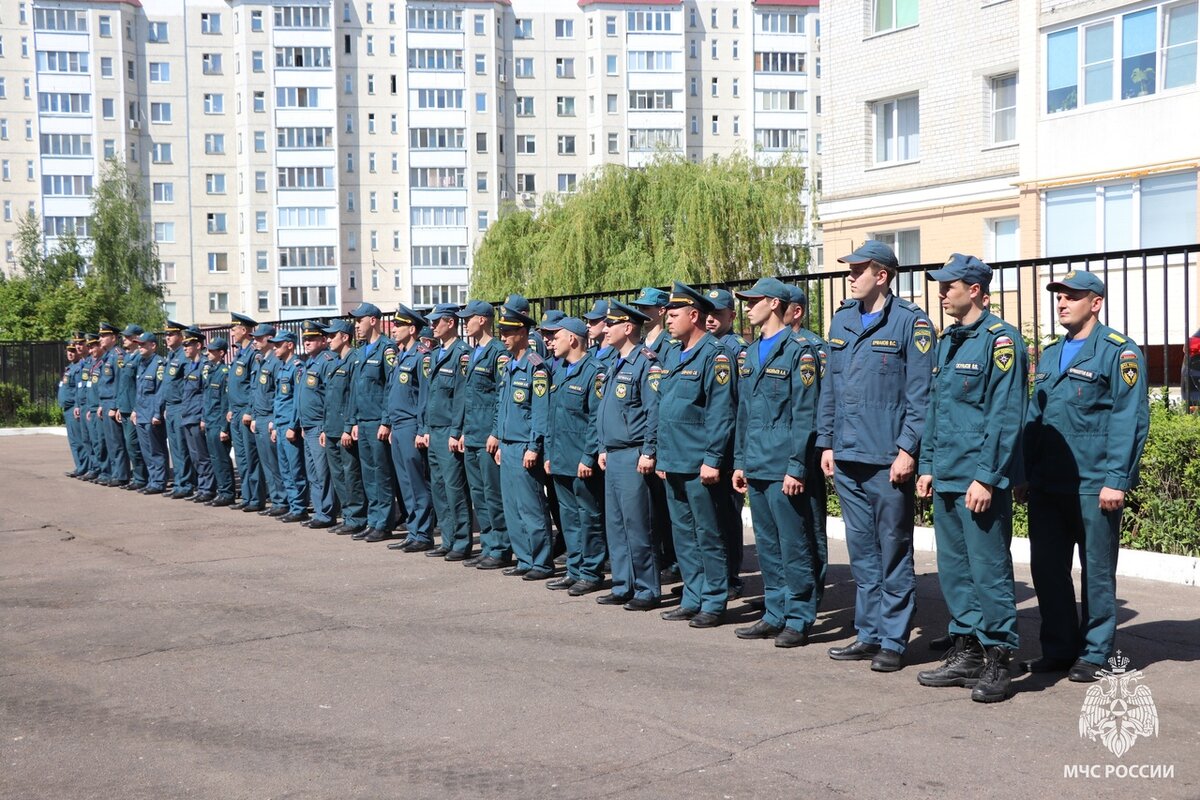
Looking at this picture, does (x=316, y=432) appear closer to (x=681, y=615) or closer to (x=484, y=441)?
(x=484, y=441)

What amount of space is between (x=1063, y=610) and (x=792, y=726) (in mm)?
1805

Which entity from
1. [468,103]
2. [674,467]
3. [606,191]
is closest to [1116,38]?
[606,191]

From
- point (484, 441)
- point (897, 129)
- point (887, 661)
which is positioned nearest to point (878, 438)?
point (887, 661)

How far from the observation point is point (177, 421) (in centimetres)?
1650

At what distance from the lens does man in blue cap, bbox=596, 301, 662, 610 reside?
8742 millimetres

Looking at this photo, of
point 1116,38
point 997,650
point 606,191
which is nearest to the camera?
point 997,650

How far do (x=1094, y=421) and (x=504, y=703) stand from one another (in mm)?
3280

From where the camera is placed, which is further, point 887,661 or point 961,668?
point 887,661

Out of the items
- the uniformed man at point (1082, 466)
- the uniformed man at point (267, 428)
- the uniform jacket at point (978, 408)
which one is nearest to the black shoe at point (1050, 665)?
the uniformed man at point (1082, 466)

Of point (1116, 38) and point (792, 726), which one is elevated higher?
point (1116, 38)

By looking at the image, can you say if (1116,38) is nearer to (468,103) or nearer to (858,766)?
(858,766)

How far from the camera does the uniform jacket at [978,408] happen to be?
632 centimetres

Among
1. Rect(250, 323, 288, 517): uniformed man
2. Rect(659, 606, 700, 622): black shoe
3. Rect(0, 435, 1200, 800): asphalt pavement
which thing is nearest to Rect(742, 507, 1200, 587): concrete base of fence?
Rect(0, 435, 1200, 800): asphalt pavement

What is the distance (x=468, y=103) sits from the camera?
275 ft
